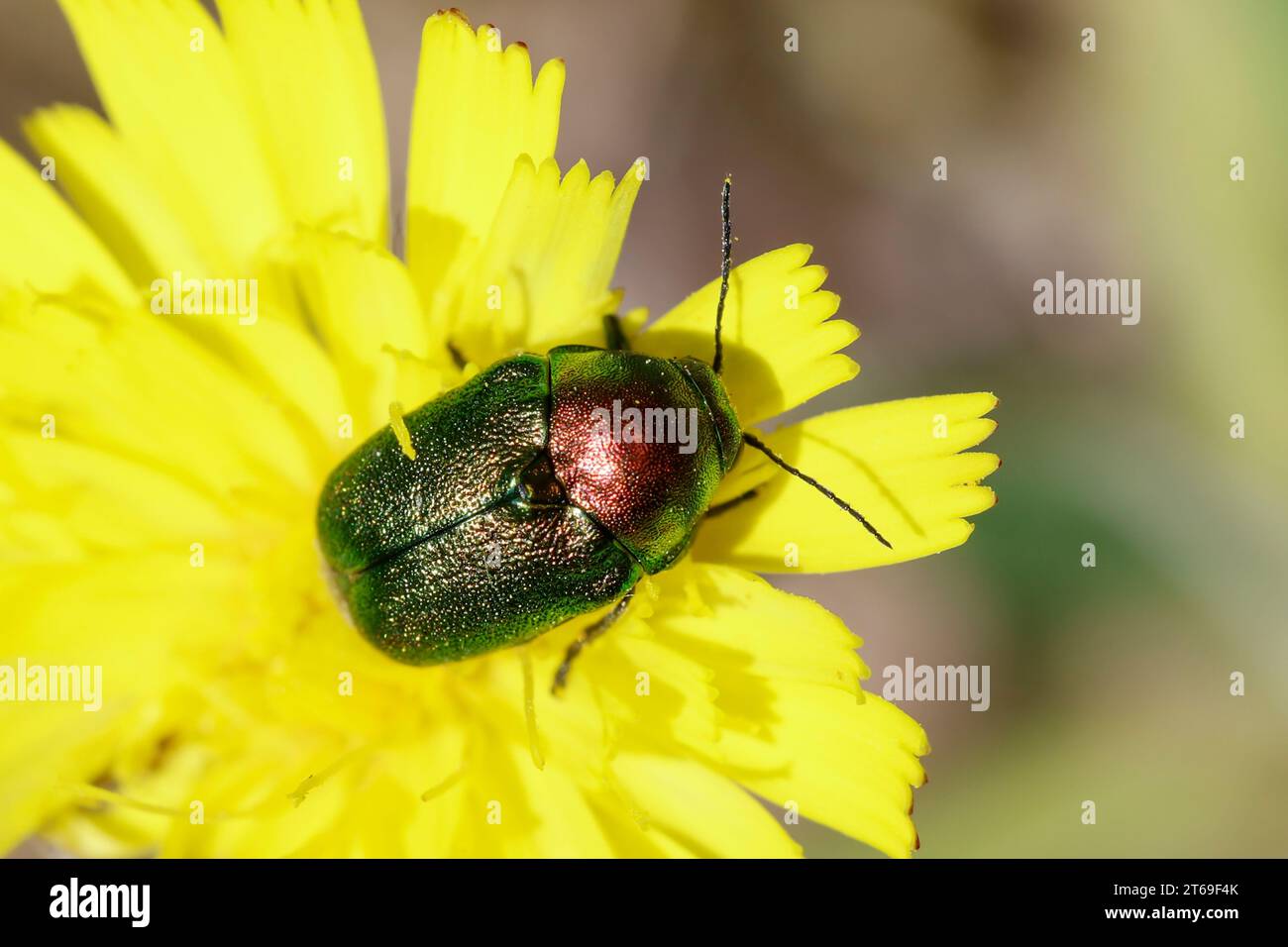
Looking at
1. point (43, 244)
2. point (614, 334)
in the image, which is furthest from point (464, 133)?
point (43, 244)

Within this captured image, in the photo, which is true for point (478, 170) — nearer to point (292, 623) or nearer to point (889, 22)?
point (292, 623)

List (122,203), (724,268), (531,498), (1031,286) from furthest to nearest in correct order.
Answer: (1031,286), (122,203), (724,268), (531,498)

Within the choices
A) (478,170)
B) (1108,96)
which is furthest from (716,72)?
(478,170)

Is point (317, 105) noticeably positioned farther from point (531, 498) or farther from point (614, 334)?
point (531, 498)

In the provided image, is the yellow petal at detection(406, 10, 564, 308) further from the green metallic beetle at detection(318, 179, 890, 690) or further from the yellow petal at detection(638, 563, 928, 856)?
the yellow petal at detection(638, 563, 928, 856)

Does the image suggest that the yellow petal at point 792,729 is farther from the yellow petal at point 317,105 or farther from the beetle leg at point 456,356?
the yellow petal at point 317,105

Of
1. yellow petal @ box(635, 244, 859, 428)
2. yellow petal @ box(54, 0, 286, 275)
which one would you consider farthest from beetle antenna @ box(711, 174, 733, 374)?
yellow petal @ box(54, 0, 286, 275)
